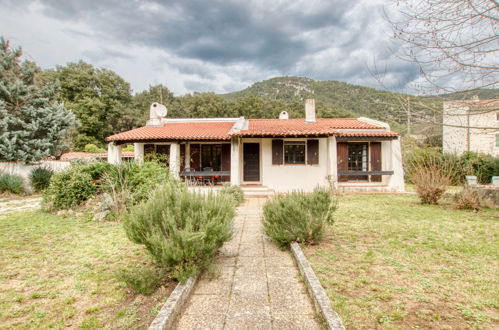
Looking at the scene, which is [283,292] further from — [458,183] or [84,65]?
[84,65]

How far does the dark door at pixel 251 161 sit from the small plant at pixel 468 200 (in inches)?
346

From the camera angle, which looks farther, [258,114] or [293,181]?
[258,114]

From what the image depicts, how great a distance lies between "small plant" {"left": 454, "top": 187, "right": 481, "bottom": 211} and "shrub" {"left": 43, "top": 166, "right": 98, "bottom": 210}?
1299 centimetres

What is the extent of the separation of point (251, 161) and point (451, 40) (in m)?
10.6

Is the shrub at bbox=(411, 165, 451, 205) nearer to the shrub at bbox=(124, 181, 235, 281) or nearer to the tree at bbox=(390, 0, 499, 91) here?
the tree at bbox=(390, 0, 499, 91)

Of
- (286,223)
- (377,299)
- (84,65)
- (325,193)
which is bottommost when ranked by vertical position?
(377,299)

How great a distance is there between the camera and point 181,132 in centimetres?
1408

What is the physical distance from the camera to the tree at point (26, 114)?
12422 mm

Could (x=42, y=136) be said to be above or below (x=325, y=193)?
above

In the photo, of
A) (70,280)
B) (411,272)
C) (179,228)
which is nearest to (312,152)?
(411,272)

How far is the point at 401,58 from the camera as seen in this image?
4.11 meters

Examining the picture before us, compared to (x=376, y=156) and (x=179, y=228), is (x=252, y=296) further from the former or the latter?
(x=376, y=156)

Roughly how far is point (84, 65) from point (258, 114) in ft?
86.7

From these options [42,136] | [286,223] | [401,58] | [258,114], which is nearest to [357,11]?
[401,58]
